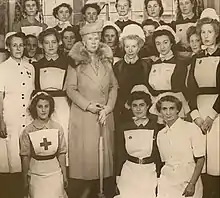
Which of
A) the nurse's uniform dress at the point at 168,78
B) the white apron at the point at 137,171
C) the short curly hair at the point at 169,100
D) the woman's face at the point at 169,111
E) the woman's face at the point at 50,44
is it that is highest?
the woman's face at the point at 50,44

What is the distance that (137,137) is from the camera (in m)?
1.13

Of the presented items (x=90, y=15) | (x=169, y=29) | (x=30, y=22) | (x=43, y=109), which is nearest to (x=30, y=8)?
(x=30, y=22)

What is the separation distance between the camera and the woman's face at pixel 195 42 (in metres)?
1.12

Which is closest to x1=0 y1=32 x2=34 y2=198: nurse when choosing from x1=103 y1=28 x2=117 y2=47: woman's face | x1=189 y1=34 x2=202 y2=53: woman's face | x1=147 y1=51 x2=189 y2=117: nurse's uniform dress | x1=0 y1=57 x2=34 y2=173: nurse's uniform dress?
x1=0 y1=57 x2=34 y2=173: nurse's uniform dress

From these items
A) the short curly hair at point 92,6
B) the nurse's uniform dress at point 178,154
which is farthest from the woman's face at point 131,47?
the nurse's uniform dress at point 178,154

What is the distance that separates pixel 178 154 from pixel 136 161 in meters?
0.11

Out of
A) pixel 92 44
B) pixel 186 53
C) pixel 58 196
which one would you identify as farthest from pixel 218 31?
pixel 58 196

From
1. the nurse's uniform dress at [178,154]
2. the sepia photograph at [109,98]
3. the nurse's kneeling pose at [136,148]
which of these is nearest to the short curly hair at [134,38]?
the sepia photograph at [109,98]

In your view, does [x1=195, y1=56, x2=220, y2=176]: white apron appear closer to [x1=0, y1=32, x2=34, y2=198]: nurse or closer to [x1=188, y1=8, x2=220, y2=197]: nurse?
[x1=188, y1=8, x2=220, y2=197]: nurse

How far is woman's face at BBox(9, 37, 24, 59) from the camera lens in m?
1.16

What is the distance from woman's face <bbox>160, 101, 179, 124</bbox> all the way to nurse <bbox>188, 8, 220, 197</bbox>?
1.7 inches

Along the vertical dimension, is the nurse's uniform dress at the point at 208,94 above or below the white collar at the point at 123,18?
below

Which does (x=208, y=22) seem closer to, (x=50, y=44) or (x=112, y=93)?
(x=112, y=93)

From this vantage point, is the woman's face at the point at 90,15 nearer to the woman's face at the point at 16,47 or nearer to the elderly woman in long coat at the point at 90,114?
the elderly woman in long coat at the point at 90,114
